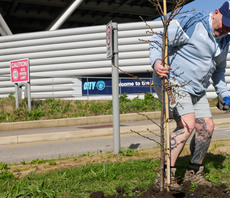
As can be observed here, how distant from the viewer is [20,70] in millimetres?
12945

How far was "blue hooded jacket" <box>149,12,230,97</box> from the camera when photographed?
2969mm

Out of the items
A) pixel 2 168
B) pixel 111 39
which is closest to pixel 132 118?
pixel 111 39

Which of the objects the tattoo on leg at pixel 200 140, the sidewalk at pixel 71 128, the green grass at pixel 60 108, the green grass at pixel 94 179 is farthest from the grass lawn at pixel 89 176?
the green grass at pixel 60 108

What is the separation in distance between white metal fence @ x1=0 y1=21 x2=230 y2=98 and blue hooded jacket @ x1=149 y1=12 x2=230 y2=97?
19.9 metres

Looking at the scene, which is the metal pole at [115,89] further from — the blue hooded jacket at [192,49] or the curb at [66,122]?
the curb at [66,122]

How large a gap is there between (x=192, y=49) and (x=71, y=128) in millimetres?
8418

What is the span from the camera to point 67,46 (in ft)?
75.7

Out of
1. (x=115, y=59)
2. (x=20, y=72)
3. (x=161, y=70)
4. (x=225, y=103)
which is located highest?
(x=20, y=72)

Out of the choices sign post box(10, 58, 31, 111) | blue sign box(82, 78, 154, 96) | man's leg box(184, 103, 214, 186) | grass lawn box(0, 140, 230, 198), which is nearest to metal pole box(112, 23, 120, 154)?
grass lawn box(0, 140, 230, 198)

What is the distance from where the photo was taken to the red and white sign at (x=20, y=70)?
12781 millimetres

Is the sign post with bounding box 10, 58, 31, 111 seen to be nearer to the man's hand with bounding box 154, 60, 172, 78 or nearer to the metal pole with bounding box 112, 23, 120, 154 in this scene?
the metal pole with bounding box 112, 23, 120, 154

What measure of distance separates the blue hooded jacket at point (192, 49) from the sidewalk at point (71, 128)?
4.38 metres

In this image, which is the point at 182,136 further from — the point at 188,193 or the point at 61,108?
the point at 61,108

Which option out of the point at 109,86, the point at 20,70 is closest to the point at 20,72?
the point at 20,70
